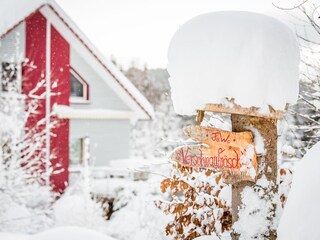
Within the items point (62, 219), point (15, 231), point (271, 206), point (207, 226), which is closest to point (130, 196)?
point (62, 219)

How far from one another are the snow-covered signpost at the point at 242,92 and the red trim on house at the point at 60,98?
9.78 meters

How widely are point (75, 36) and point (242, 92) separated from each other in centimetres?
1062

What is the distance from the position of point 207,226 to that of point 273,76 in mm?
1692

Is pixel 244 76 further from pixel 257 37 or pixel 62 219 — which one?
pixel 62 219

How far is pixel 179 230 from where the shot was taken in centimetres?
398

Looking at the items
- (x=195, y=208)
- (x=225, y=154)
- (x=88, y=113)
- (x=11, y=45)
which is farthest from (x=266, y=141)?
(x=88, y=113)

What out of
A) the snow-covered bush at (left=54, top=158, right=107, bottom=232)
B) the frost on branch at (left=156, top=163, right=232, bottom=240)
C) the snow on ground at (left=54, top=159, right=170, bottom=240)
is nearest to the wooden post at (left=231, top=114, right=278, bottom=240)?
the frost on branch at (left=156, top=163, right=232, bottom=240)

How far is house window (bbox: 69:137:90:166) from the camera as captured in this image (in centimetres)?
1386

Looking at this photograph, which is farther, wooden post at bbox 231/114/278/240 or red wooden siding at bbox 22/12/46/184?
red wooden siding at bbox 22/12/46/184

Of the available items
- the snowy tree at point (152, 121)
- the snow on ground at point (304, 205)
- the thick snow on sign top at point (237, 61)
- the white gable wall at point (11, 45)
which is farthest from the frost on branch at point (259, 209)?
the snowy tree at point (152, 121)

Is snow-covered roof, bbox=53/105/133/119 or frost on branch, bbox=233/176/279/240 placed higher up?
snow-covered roof, bbox=53/105/133/119

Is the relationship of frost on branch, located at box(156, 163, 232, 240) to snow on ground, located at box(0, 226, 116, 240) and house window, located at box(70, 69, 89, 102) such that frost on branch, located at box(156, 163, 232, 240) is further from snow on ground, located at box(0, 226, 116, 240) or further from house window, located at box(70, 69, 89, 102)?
house window, located at box(70, 69, 89, 102)

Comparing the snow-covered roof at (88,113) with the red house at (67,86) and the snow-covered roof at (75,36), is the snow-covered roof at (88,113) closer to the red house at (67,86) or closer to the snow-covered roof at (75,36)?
the red house at (67,86)

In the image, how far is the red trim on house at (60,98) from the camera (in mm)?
12734
